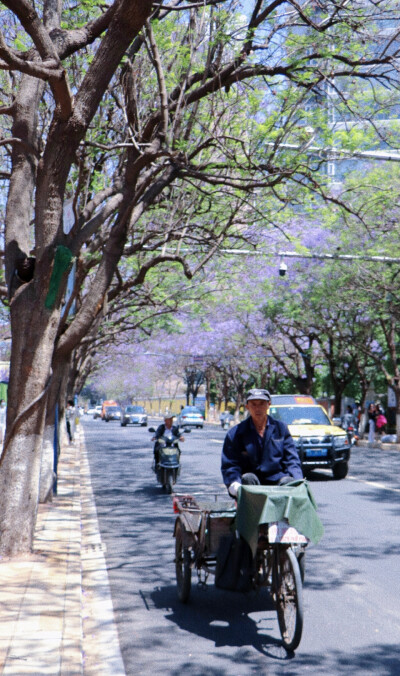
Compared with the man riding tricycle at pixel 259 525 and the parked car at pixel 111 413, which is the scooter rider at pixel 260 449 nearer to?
the man riding tricycle at pixel 259 525

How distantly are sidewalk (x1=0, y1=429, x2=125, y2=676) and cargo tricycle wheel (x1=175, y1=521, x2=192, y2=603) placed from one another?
637 mm

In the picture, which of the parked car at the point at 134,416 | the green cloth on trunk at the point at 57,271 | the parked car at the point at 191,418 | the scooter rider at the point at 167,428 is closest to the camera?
the green cloth on trunk at the point at 57,271

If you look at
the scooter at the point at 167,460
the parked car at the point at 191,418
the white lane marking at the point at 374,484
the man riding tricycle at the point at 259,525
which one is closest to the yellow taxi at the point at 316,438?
the white lane marking at the point at 374,484

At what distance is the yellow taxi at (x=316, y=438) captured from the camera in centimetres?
1780

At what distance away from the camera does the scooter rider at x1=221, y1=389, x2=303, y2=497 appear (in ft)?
21.4

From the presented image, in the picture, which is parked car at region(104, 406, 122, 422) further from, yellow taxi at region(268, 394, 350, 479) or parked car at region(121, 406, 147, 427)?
yellow taxi at region(268, 394, 350, 479)

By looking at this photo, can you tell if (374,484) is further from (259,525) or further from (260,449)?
(259,525)

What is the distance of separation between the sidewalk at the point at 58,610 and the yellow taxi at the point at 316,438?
25.2 feet

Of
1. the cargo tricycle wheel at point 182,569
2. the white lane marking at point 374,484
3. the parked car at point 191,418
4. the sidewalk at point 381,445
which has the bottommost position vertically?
the cargo tricycle wheel at point 182,569

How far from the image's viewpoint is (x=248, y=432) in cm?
663

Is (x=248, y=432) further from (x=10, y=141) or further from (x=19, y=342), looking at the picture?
(x=10, y=141)

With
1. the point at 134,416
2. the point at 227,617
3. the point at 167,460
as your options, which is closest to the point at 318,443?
the point at 167,460

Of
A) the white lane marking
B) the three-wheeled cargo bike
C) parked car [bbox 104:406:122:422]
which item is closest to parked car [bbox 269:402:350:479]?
the white lane marking

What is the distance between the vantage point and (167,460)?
51.8 ft
